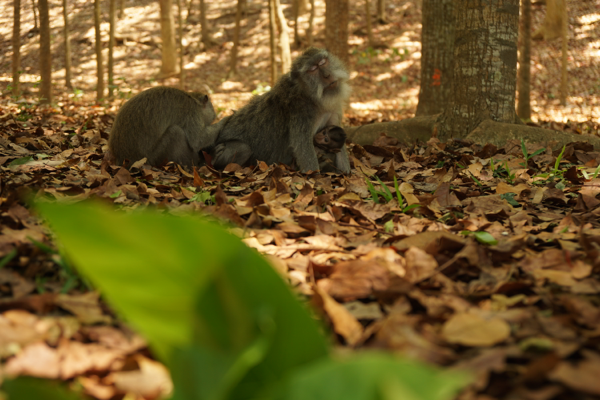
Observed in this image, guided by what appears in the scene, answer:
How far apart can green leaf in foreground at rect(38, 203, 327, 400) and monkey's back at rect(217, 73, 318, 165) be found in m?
4.04

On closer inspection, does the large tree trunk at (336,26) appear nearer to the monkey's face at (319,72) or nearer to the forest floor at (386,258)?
the forest floor at (386,258)

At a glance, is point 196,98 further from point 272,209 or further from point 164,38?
point 164,38

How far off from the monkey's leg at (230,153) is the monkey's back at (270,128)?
103mm

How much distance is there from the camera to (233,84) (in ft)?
59.9

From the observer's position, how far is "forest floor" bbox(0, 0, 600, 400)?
1.36 meters

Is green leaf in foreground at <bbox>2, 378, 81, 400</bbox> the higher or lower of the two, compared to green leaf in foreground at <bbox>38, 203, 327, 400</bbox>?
lower

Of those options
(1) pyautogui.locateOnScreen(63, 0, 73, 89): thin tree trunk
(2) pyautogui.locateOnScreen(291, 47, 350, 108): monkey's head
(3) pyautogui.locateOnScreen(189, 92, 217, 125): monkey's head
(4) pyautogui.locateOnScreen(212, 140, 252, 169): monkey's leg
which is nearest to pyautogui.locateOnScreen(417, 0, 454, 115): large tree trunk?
(2) pyautogui.locateOnScreen(291, 47, 350, 108): monkey's head

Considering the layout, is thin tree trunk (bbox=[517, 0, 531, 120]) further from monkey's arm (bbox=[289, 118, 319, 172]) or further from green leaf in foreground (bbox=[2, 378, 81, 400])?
green leaf in foreground (bbox=[2, 378, 81, 400])

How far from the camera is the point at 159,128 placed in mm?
4652

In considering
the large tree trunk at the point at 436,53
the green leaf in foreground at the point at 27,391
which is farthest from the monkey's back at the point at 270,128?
the green leaf in foreground at the point at 27,391

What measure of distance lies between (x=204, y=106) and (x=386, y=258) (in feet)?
11.6

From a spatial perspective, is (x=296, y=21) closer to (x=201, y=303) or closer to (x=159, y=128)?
(x=159, y=128)

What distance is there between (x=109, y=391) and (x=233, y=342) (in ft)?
1.54

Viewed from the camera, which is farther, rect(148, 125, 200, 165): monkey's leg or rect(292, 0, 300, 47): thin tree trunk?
rect(292, 0, 300, 47): thin tree trunk
